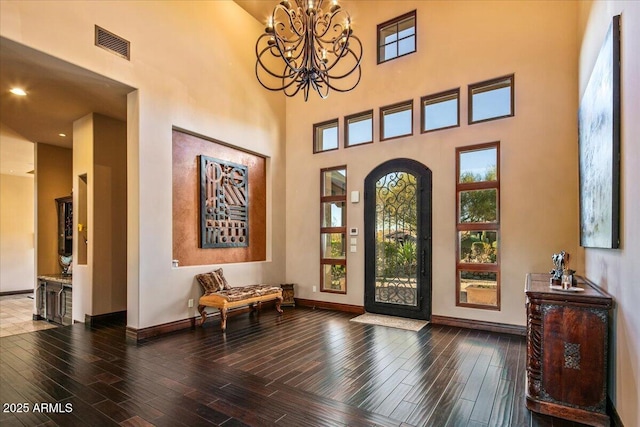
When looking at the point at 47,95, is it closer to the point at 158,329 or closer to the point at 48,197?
the point at 48,197

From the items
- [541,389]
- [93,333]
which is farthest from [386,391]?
[93,333]

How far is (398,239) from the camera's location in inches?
225

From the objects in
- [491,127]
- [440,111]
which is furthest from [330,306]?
[491,127]

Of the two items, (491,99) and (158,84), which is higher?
A: (158,84)

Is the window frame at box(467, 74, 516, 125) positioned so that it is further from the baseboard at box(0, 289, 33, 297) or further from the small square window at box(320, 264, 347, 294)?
the baseboard at box(0, 289, 33, 297)

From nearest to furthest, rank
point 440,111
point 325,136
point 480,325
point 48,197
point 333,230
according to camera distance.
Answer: point 480,325 → point 440,111 → point 333,230 → point 325,136 → point 48,197

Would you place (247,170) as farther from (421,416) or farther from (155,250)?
(421,416)

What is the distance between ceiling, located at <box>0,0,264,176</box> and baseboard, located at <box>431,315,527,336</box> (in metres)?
5.63

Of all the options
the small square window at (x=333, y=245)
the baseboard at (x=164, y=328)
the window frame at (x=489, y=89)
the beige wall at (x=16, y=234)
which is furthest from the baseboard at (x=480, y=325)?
the beige wall at (x=16, y=234)

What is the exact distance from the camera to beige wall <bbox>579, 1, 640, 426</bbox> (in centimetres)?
205

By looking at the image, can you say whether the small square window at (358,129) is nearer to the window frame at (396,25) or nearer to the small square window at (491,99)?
the window frame at (396,25)

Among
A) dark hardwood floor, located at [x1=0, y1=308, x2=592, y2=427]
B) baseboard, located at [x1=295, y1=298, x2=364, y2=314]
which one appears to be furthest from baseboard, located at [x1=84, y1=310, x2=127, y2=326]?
baseboard, located at [x1=295, y1=298, x2=364, y2=314]

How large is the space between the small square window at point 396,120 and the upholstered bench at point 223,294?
3.45 m

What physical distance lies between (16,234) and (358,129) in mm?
10700
